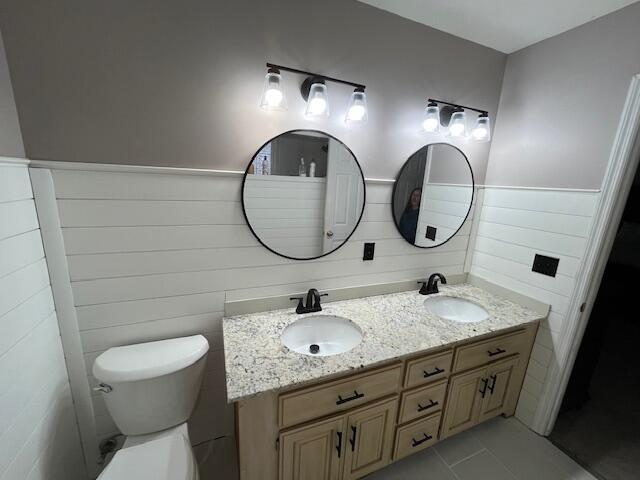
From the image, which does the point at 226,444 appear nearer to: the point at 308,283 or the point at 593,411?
the point at 308,283

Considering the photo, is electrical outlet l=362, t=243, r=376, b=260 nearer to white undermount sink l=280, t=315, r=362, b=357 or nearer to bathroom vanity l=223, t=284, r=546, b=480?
bathroom vanity l=223, t=284, r=546, b=480

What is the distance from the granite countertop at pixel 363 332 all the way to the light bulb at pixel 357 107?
1.03 meters

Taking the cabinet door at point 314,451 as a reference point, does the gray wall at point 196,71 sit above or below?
above

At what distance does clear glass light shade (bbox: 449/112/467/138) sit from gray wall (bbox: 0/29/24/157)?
1.98 metres

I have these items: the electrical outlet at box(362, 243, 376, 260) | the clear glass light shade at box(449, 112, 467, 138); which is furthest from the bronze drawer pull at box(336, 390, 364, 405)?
the clear glass light shade at box(449, 112, 467, 138)

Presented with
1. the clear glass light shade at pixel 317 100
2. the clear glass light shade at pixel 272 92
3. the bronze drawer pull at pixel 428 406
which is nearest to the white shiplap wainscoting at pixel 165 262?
the clear glass light shade at pixel 272 92

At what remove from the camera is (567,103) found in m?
1.46

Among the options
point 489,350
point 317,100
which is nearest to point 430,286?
point 489,350

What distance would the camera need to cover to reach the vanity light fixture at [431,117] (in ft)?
5.00

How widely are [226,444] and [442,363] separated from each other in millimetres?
1290

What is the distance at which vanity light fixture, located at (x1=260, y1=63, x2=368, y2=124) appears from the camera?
1157 mm

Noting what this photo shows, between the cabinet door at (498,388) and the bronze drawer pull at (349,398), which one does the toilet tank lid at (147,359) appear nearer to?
the bronze drawer pull at (349,398)

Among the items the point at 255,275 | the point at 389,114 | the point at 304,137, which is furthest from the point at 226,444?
the point at 389,114

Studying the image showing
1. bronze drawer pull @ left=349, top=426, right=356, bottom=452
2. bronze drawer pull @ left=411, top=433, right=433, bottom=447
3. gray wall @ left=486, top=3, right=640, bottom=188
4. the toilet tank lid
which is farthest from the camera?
bronze drawer pull @ left=411, top=433, right=433, bottom=447
